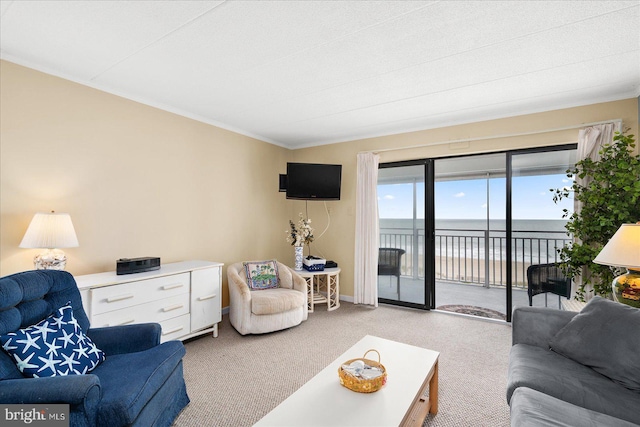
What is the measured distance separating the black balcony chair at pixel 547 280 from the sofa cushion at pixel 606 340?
78.0 inches

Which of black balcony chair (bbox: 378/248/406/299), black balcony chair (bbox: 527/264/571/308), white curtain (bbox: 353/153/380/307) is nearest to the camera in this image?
black balcony chair (bbox: 527/264/571/308)

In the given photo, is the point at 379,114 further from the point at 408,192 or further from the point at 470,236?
the point at 470,236

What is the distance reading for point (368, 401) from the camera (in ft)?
4.92

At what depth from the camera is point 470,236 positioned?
5805mm

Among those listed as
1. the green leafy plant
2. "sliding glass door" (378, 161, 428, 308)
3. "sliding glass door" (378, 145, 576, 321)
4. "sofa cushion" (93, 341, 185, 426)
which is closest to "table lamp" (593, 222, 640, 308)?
the green leafy plant

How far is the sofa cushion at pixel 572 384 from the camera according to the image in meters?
1.42

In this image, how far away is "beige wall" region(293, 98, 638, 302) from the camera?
3.21 m

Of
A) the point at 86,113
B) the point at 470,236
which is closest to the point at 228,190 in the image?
the point at 86,113

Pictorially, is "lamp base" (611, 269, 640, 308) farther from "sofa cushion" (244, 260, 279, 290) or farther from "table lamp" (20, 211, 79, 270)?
"table lamp" (20, 211, 79, 270)

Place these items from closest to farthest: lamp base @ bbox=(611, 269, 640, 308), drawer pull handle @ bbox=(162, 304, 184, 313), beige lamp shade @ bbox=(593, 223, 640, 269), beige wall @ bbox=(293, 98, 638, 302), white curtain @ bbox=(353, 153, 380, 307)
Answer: beige lamp shade @ bbox=(593, 223, 640, 269) → lamp base @ bbox=(611, 269, 640, 308) → drawer pull handle @ bbox=(162, 304, 184, 313) → beige wall @ bbox=(293, 98, 638, 302) → white curtain @ bbox=(353, 153, 380, 307)

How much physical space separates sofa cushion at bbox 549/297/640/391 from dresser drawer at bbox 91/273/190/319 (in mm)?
3066

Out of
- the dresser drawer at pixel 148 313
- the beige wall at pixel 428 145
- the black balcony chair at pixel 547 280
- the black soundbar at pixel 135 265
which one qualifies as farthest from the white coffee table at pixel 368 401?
the beige wall at pixel 428 145

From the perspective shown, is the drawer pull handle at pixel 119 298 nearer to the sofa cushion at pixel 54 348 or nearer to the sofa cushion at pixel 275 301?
the sofa cushion at pixel 54 348

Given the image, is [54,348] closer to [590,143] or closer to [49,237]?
[49,237]
